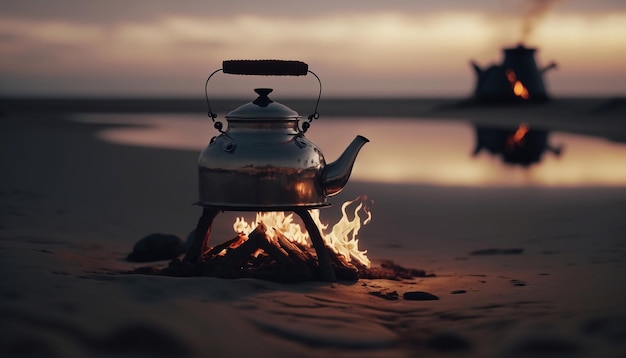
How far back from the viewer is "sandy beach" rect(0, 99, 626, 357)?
448 cm

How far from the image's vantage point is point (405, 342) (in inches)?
187

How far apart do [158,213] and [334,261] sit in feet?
16.8

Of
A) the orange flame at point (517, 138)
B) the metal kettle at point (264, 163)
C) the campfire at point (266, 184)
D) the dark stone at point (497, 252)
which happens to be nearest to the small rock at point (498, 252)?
the dark stone at point (497, 252)

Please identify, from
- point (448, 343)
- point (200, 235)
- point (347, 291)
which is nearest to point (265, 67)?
point (200, 235)

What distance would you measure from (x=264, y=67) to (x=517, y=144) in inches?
893

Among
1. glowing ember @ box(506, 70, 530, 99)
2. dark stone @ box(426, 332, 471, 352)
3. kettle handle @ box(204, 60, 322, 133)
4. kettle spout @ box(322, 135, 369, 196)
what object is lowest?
dark stone @ box(426, 332, 471, 352)

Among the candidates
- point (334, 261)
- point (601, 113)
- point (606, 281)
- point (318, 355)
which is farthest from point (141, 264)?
point (601, 113)

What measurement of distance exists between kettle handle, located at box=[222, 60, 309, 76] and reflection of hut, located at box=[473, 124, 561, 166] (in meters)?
14.8

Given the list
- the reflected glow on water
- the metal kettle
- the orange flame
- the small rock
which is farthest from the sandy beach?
the orange flame

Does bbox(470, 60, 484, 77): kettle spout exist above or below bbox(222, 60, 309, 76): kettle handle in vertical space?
above

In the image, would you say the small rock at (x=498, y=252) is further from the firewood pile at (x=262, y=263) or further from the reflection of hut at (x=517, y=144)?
the reflection of hut at (x=517, y=144)

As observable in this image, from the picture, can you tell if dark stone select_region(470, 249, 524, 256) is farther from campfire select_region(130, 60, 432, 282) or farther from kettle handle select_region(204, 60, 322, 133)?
kettle handle select_region(204, 60, 322, 133)

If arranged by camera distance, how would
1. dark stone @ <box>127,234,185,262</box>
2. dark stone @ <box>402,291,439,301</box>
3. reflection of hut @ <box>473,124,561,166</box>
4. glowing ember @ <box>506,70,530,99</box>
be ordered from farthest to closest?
glowing ember @ <box>506,70,530,99</box>, reflection of hut @ <box>473,124,561,166</box>, dark stone @ <box>127,234,185,262</box>, dark stone @ <box>402,291,439,301</box>

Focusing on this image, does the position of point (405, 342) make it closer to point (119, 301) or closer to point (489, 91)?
point (119, 301)
